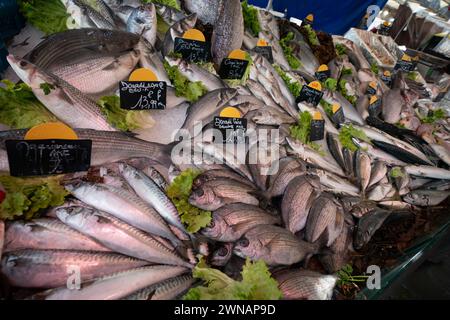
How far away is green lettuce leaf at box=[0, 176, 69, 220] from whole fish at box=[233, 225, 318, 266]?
1086 mm

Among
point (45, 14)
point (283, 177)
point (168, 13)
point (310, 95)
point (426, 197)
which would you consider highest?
point (168, 13)

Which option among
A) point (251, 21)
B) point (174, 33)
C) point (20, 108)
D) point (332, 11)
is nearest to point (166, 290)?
point (20, 108)

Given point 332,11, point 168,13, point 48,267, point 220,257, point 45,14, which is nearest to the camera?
point 48,267

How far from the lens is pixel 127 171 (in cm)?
194

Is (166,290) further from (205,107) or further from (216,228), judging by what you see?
(205,107)

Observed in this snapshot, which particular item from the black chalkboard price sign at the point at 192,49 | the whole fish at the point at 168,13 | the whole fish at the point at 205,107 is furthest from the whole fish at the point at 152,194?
the whole fish at the point at 168,13

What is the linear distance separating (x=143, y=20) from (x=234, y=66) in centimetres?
102

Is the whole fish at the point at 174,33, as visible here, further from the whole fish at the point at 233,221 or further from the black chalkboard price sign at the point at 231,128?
the whole fish at the point at 233,221

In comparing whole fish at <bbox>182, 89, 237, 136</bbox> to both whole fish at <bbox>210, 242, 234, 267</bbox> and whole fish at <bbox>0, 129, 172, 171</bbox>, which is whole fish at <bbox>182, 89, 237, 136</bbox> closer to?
whole fish at <bbox>0, 129, 172, 171</bbox>

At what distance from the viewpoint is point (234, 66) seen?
3.16 metres

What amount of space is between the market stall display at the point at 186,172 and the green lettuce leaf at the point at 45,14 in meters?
0.02

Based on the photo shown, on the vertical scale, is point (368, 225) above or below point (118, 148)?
below

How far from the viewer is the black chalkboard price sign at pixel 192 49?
9.47ft
